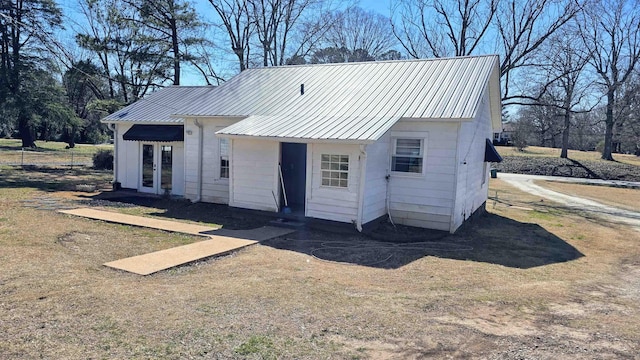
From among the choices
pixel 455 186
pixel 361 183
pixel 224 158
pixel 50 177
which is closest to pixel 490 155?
pixel 455 186

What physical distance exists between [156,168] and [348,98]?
24.7 ft

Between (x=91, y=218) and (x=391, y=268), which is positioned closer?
(x=391, y=268)

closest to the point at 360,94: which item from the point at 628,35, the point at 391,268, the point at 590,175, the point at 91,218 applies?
the point at 391,268

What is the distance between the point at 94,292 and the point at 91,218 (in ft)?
20.5

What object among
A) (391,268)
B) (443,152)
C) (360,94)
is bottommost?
(391,268)

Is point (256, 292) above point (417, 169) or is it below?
below

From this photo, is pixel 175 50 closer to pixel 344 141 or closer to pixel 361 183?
pixel 344 141

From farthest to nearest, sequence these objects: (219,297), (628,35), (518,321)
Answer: (628,35), (219,297), (518,321)

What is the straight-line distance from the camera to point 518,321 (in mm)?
5469

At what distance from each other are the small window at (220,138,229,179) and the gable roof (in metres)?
2.27

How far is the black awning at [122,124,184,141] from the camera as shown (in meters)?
15.0

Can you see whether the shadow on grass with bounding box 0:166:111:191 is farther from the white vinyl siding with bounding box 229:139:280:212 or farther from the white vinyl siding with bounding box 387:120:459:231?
the white vinyl siding with bounding box 387:120:459:231

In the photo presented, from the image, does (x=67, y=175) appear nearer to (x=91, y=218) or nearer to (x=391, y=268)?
(x=91, y=218)

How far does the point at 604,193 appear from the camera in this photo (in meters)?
25.2
